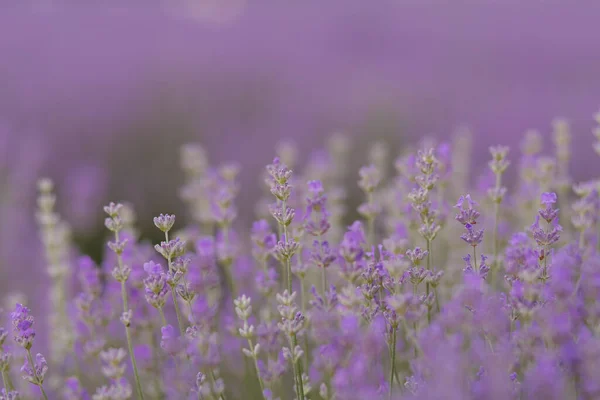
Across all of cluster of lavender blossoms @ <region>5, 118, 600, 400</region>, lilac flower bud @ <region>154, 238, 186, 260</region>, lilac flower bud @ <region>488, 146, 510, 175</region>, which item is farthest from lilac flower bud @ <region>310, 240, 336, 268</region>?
lilac flower bud @ <region>488, 146, 510, 175</region>

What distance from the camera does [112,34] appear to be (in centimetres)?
604

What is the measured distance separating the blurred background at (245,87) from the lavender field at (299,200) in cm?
2

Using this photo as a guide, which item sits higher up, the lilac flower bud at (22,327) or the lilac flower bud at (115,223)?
the lilac flower bud at (115,223)

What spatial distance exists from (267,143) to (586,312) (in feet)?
12.7

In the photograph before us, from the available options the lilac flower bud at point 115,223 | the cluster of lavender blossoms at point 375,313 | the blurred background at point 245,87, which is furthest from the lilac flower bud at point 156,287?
the blurred background at point 245,87

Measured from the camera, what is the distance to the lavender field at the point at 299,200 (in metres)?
1.18

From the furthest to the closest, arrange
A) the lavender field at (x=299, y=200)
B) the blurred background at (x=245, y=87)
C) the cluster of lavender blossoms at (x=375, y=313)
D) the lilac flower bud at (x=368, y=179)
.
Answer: the blurred background at (x=245, y=87), the lilac flower bud at (x=368, y=179), the lavender field at (x=299, y=200), the cluster of lavender blossoms at (x=375, y=313)

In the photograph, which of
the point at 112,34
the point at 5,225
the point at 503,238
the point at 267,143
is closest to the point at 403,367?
the point at 503,238

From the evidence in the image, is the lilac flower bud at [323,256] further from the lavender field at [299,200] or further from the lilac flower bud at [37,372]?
the lilac flower bud at [37,372]

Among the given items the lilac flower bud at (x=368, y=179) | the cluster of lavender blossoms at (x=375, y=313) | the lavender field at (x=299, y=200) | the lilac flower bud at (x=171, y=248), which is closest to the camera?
the cluster of lavender blossoms at (x=375, y=313)

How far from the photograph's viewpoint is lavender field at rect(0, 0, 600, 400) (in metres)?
1.18

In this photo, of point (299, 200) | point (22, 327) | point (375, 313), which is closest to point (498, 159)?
point (375, 313)

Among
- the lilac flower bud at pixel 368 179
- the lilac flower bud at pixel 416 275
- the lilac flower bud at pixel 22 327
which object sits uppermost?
the lilac flower bud at pixel 368 179

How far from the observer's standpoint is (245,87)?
5449 millimetres
